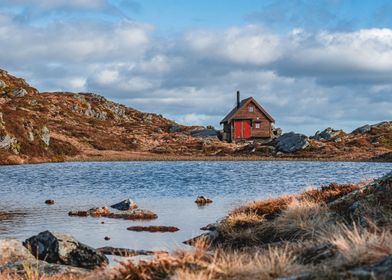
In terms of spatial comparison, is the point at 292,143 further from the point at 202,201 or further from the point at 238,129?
the point at 202,201

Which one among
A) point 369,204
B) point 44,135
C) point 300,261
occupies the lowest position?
point 300,261

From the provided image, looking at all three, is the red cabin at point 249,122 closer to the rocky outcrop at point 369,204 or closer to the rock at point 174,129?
the rock at point 174,129

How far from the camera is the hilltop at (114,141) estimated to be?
80562 millimetres

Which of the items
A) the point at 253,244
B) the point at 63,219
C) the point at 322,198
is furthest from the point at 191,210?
the point at 253,244

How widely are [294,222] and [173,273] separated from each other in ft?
25.7

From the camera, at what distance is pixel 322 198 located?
19547mm

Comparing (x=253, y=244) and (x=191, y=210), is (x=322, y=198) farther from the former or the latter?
(x=191, y=210)

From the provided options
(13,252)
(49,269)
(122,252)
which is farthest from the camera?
(122,252)

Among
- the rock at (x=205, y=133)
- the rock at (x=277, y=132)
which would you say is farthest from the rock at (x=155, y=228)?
the rock at (x=277, y=132)

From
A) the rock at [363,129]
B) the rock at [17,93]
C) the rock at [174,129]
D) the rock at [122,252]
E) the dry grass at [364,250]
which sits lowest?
the rock at [122,252]

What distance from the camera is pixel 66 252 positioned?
50.0 feet

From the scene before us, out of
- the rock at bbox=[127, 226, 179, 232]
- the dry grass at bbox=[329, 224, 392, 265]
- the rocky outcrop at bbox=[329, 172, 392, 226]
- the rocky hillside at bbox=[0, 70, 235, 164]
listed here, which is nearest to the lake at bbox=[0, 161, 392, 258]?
the rock at bbox=[127, 226, 179, 232]

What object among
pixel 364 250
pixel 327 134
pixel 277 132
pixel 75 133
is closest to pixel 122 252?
pixel 364 250

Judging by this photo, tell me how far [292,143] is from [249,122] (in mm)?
18553
